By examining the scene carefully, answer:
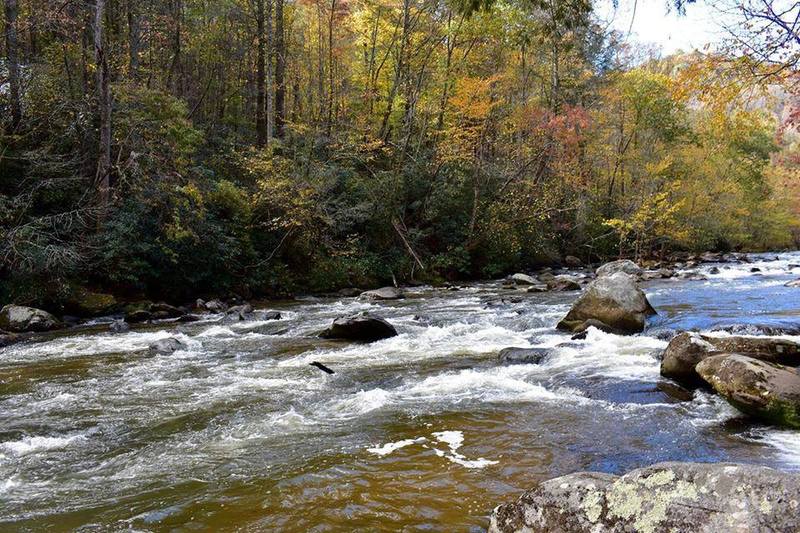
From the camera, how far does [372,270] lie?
2067cm

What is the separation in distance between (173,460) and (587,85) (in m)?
31.2

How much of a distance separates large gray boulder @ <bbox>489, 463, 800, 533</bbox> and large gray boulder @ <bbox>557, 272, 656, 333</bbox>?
8.30 meters

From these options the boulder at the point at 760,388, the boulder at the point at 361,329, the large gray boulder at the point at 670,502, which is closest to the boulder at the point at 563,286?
the boulder at the point at 361,329

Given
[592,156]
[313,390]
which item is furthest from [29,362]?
[592,156]

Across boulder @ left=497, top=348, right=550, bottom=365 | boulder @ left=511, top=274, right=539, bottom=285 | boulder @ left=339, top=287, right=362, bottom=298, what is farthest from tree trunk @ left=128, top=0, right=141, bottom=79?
boulder @ left=497, top=348, right=550, bottom=365

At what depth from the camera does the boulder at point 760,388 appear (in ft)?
18.6

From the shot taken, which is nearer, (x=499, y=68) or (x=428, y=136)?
(x=428, y=136)

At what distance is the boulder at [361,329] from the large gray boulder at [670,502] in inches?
320

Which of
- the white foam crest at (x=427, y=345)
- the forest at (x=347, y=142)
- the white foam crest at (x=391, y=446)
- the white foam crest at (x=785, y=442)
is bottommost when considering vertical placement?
the white foam crest at (x=785, y=442)

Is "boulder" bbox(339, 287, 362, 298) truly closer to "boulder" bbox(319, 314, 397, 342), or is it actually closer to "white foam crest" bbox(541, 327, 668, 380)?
"boulder" bbox(319, 314, 397, 342)

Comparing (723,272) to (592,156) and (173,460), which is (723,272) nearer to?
(592,156)

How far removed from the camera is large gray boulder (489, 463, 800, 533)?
2.44 meters

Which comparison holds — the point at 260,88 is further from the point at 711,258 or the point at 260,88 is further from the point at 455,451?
the point at 711,258

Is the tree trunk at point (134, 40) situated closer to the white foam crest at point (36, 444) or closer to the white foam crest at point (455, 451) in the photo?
the white foam crest at point (36, 444)
